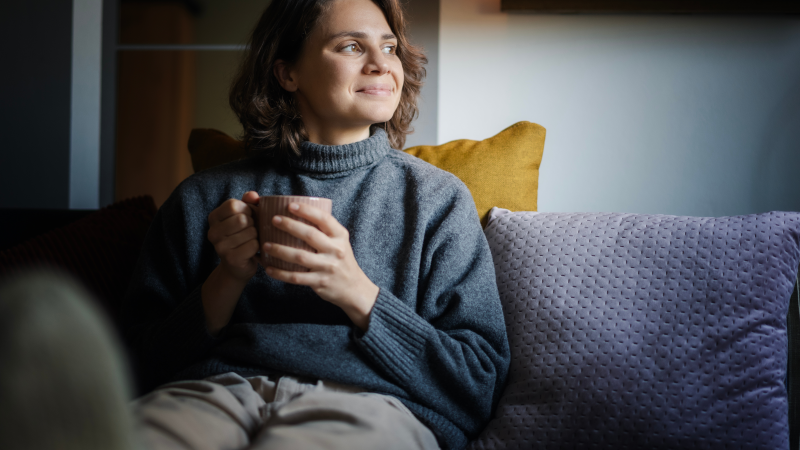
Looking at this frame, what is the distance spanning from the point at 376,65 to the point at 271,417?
0.67 metres

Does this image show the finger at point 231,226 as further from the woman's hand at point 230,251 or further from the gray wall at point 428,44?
the gray wall at point 428,44

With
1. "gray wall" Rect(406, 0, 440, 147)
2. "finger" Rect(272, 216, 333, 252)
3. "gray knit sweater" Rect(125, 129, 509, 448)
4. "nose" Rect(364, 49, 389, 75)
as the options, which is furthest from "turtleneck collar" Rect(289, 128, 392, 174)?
"gray wall" Rect(406, 0, 440, 147)

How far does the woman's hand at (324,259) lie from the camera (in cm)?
70

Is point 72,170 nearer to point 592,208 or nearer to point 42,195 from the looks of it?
point 42,195

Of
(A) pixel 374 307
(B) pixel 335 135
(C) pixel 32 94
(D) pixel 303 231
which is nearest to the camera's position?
(D) pixel 303 231

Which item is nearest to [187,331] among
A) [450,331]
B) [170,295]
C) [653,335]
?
[170,295]

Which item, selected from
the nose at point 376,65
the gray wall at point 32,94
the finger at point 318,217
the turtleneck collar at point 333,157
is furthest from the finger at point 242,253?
the gray wall at point 32,94

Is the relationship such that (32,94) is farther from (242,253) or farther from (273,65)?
(242,253)

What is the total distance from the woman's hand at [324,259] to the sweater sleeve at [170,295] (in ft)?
0.85

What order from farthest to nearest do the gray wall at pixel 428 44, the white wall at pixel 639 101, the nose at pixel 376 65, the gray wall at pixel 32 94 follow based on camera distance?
the gray wall at pixel 32 94, the gray wall at pixel 428 44, the white wall at pixel 639 101, the nose at pixel 376 65

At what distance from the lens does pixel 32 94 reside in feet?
6.68

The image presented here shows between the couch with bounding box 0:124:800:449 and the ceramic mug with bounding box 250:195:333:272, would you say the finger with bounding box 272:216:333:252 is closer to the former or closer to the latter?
the ceramic mug with bounding box 250:195:333:272

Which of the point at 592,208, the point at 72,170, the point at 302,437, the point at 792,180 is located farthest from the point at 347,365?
the point at 72,170

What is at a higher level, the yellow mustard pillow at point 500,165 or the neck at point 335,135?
the neck at point 335,135
